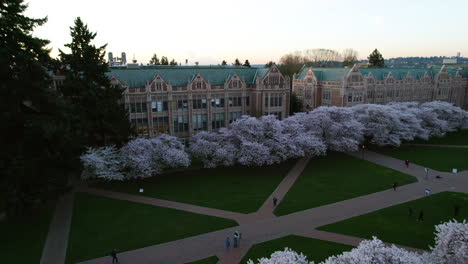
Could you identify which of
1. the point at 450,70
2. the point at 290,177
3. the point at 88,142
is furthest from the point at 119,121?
the point at 450,70

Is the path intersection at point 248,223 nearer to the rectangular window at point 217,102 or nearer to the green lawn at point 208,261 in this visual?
the green lawn at point 208,261

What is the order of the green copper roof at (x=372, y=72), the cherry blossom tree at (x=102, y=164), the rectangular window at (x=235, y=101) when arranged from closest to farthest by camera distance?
the cherry blossom tree at (x=102, y=164), the rectangular window at (x=235, y=101), the green copper roof at (x=372, y=72)

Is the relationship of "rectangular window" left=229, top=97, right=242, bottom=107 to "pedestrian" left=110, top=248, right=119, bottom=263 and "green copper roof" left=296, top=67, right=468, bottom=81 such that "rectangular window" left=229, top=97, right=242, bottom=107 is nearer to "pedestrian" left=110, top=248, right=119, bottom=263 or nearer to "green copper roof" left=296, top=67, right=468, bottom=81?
"green copper roof" left=296, top=67, right=468, bottom=81

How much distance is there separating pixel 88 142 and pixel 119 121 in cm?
467

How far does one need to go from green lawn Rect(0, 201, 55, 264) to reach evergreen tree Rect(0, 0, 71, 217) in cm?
257

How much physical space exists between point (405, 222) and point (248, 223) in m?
14.8

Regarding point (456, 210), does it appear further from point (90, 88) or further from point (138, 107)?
point (138, 107)

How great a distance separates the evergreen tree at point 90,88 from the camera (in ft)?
124

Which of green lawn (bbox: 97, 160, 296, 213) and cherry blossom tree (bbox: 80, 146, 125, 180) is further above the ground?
cherry blossom tree (bbox: 80, 146, 125, 180)

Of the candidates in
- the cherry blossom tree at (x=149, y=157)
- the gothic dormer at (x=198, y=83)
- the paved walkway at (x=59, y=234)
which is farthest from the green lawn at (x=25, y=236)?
the gothic dormer at (x=198, y=83)

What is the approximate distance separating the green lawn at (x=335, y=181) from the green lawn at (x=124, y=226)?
8.75 m

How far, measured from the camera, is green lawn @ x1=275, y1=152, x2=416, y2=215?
3338 centimetres

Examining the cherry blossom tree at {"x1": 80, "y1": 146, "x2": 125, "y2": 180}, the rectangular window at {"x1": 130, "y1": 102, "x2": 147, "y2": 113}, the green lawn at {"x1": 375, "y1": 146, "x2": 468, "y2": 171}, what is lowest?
the green lawn at {"x1": 375, "y1": 146, "x2": 468, "y2": 171}

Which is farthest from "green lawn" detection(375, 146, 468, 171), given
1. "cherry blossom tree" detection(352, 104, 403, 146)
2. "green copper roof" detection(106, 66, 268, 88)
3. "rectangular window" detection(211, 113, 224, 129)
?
"rectangular window" detection(211, 113, 224, 129)
